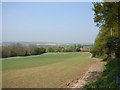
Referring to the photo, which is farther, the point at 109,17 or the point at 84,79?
the point at 109,17

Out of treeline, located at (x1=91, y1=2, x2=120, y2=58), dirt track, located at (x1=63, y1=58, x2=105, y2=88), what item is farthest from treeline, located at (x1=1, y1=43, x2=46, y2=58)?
treeline, located at (x1=91, y1=2, x2=120, y2=58)

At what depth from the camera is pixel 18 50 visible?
92.8 inches

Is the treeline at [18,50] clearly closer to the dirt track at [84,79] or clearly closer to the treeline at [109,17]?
the dirt track at [84,79]

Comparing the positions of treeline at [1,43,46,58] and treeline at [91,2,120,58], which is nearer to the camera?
treeline at [1,43,46,58]

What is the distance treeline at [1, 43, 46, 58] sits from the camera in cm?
222

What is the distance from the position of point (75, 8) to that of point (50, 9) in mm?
603

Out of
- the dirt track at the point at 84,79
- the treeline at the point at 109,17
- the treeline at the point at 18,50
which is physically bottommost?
the dirt track at the point at 84,79

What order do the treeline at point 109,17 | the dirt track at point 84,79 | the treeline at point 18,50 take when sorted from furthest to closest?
the treeline at point 109,17
the treeline at point 18,50
the dirt track at point 84,79

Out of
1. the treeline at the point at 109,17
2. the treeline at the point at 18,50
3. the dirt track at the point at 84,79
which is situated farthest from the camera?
the treeline at the point at 109,17

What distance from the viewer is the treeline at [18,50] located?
222cm

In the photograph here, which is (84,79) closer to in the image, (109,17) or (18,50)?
(18,50)

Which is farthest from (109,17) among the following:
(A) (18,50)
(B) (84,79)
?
(A) (18,50)

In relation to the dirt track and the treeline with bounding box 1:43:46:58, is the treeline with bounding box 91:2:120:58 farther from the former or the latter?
the treeline with bounding box 1:43:46:58

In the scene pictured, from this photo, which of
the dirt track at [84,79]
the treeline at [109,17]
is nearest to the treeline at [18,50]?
the dirt track at [84,79]
